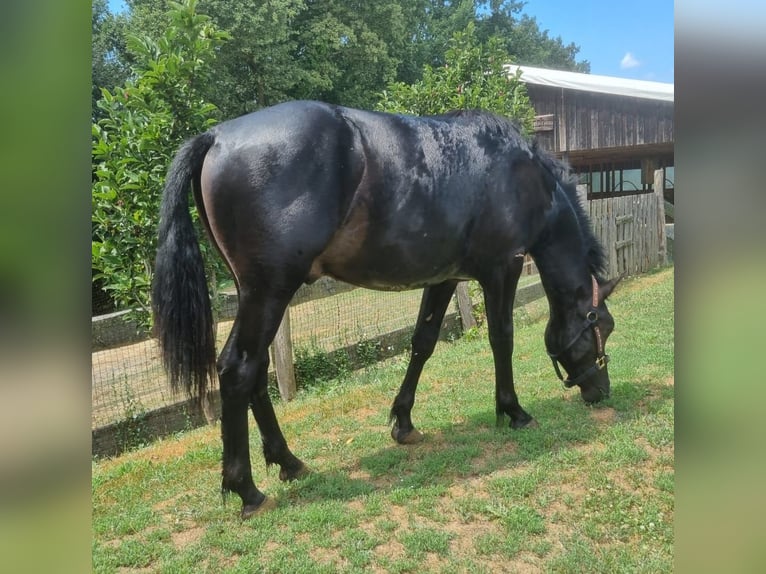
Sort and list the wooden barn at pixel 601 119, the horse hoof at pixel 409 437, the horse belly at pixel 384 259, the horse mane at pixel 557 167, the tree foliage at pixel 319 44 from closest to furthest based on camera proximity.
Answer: the horse belly at pixel 384 259 < the horse mane at pixel 557 167 < the horse hoof at pixel 409 437 < the wooden barn at pixel 601 119 < the tree foliage at pixel 319 44

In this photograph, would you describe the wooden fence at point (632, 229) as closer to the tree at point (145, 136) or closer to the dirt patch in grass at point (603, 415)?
the dirt patch in grass at point (603, 415)

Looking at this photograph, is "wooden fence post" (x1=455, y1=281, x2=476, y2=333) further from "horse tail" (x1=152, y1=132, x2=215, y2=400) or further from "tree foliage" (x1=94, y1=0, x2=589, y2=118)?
"tree foliage" (x1=94, y1=0, x2=589, y2=118)

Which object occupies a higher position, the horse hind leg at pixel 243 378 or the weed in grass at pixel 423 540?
the horse hind leg at pixel 243 378

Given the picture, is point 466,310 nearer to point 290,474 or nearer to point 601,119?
point 290,474

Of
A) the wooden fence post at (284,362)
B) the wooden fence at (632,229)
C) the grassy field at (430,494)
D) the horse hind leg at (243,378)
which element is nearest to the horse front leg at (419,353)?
the grassy field at (430,494)

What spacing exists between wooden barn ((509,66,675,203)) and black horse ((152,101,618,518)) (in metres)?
6.50

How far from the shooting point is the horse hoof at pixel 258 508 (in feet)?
9.22

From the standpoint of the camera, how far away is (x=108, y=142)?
4488mm

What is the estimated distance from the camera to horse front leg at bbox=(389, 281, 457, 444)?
12.3 feet

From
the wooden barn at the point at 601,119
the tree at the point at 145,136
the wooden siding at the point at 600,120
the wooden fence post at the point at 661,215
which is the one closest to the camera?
the tree at the point at 145,136

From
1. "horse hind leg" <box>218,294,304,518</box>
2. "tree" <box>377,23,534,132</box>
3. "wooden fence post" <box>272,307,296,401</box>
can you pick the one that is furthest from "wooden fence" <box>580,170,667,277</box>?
"horse hind leg" <box>218,294,304,518</box>

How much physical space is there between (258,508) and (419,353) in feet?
4.95
